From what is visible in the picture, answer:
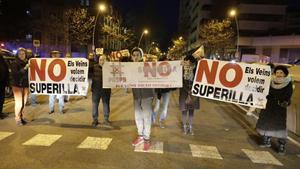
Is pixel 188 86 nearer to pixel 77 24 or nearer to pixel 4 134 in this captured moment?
pixel 4 134

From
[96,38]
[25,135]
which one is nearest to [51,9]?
[96,38]

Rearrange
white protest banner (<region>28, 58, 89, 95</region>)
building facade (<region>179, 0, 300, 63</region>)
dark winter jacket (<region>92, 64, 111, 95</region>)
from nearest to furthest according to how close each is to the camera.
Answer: dark winter jacket (<region>92, 64, 111, 95</region>)
white protest banner (<region>28, 58, 89, 95</region>)
building facade (<region>179, 0, 300, 63</region>)

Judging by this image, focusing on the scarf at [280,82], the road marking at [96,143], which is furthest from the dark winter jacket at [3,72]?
the scarf at [280,82]

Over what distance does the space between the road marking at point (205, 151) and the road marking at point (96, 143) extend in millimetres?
1836

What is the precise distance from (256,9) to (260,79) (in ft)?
190

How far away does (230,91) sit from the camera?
23.2 ft

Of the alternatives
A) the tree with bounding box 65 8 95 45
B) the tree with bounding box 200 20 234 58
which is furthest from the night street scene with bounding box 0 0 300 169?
the tree with bounding box 200 20 234 58

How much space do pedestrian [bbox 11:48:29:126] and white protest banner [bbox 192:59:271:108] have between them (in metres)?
4.29

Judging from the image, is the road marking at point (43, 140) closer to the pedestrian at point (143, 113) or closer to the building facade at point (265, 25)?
the pedestrian at point (143, 113)

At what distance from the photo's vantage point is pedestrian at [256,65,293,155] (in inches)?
249

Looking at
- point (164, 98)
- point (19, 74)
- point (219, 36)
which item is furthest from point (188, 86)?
point (219, 36)

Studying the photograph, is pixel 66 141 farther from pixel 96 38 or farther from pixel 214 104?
pixel 96 38

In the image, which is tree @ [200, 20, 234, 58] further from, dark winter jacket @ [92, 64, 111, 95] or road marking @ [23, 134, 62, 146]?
road marking @ [23, 134, 62, 146]

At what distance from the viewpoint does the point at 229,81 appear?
7.07m
